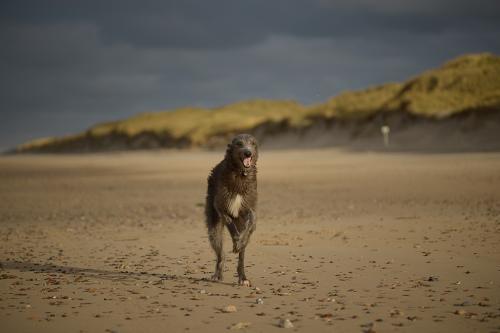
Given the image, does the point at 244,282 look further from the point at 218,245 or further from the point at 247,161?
the point at 247,161

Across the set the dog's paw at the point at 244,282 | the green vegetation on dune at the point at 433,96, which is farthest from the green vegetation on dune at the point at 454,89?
the dog's paw at the point at 244,282

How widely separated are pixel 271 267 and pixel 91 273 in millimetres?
2696

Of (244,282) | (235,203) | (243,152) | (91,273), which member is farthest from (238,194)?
(91,273)

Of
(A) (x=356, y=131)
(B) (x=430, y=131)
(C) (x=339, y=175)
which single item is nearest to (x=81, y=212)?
(C) (x=339, y=175)

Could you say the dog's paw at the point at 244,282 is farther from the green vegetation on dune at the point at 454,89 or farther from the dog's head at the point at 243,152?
the green vegetation on dune at the point at 454,89

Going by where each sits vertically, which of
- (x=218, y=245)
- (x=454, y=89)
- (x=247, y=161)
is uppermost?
(x=454, y=89)

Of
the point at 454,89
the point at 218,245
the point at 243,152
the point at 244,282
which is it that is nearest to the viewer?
the point at 243,152

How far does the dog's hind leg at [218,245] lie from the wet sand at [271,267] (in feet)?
0.51

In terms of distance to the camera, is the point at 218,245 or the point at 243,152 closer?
the point at 243,152

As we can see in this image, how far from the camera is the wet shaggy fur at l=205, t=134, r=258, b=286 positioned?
8.36m

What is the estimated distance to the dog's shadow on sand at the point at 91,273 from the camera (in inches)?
348

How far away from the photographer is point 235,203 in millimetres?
8477

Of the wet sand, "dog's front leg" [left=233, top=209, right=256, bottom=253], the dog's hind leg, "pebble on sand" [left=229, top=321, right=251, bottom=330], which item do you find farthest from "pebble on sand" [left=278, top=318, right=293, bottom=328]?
the dog's hind leg

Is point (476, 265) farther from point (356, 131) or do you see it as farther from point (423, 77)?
point (423, 77)
